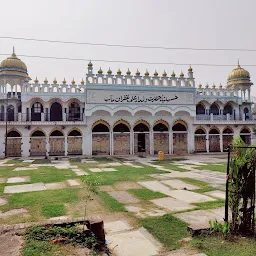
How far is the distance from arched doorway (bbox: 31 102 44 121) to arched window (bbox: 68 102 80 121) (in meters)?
2.67

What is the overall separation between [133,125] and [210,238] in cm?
2114

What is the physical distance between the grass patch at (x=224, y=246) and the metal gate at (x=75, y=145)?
2082 cm

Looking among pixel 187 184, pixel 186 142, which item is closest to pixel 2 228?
pixel 187 184

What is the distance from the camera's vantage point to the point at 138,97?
1007 inches

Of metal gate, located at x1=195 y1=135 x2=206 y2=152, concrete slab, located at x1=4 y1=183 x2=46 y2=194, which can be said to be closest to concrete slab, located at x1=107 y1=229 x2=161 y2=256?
concrete slab, located at x1=4 y1=183 x2=46 y2=194

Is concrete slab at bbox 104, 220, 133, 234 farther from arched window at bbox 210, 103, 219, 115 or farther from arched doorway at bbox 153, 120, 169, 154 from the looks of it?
arched window at bbox 210, 103, 219, 115

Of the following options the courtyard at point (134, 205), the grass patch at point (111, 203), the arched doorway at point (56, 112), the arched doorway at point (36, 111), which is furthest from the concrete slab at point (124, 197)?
the arched doorway at point (36, 111)

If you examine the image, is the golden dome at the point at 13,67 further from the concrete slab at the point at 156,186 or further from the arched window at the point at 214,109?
the concrete slab at the point at 156,186

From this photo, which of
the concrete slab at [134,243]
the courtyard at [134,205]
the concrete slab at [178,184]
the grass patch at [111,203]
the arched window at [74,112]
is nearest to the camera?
the concrete slab at [134,243]

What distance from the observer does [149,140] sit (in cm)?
2691

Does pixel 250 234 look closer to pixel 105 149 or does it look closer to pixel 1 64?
pixel 105 149

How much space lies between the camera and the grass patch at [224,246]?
15.4 feet

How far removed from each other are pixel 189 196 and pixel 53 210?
184 inches

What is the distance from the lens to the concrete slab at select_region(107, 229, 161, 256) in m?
5.26
